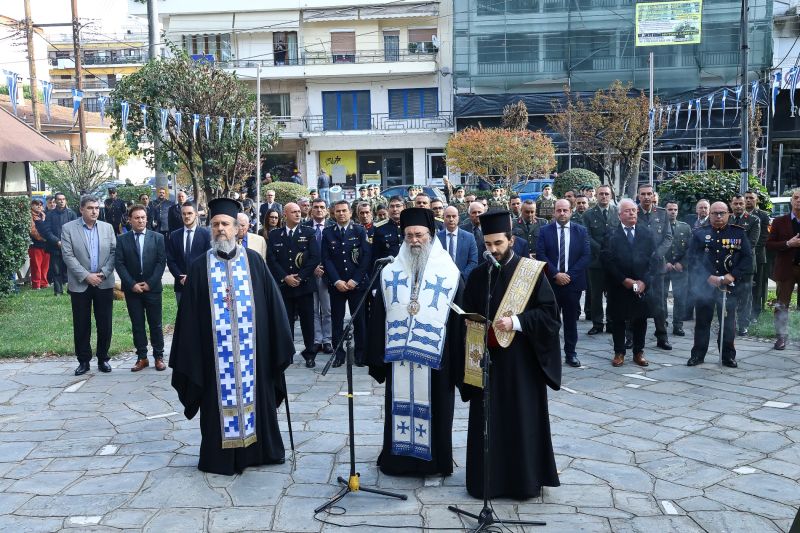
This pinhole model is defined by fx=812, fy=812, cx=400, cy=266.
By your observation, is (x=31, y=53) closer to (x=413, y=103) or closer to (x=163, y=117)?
(x=163, y=117)

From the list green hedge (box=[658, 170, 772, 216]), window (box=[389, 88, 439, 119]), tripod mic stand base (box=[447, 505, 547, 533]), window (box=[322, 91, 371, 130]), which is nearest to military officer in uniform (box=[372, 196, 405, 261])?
tripod mic stand base (box=[447, 505, 547, 533])

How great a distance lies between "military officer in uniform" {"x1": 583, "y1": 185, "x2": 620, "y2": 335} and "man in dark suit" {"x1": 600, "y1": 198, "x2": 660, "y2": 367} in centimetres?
119

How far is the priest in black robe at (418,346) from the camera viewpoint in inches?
233

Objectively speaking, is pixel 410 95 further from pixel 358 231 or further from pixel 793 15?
pixel 358 231

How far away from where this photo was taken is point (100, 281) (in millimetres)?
9453

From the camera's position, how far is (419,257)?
6008 mm

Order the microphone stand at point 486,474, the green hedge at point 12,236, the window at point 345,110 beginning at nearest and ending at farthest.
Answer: the microphone stand at point 486,474, the green hedge at point 12,236, the window at point 345,110

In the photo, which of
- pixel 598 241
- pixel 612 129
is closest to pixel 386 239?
pixel 598 241

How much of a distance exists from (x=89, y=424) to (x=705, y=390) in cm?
610

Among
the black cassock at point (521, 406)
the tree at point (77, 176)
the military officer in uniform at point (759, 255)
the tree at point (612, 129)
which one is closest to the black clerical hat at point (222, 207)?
the black cassock at point (521, 406)

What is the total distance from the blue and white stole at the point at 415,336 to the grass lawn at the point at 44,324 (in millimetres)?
5849

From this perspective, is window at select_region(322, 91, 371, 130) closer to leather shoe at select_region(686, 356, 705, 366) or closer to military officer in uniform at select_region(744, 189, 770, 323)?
military officer in uniform at select_region(744, 189, 770, 323)

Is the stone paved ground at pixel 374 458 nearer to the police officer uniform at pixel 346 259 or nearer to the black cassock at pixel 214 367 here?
the black cassock at pixel 214 367

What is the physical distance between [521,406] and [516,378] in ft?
0.62
